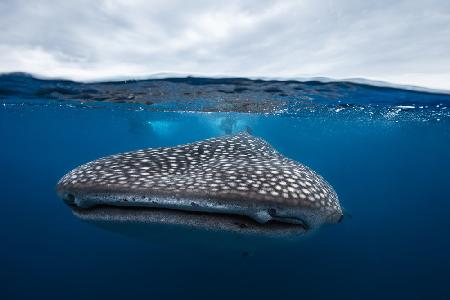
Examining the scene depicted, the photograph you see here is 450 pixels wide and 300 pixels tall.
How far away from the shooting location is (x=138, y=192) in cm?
303

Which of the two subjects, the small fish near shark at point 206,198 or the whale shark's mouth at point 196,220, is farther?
the whale shark's mouth at point 196,220

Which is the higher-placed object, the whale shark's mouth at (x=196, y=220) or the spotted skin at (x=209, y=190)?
the spotted skin at (x=209, y=190)

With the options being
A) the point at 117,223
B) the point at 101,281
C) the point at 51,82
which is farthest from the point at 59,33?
the point at 101,281

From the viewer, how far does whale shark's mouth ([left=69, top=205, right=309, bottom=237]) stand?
315 cm

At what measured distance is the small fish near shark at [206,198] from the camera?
298 centimetres

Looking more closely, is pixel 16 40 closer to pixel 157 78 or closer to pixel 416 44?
pixel 157 78

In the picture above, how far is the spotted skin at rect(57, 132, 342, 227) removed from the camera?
2.97m

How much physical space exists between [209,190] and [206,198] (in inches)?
3.2

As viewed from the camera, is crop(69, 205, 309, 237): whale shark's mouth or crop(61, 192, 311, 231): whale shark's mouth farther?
crop(69, 205, 309, 237): whale shark's mouth

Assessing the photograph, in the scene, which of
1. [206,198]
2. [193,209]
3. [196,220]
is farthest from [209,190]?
[196,220]

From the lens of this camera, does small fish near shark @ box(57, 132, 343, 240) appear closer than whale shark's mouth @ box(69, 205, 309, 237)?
Yes

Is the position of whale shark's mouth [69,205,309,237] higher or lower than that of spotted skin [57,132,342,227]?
lower

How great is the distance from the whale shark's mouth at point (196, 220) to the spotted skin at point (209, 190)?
10 cm

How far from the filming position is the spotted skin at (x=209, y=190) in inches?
117
